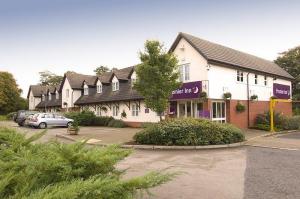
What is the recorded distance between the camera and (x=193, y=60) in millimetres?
26938

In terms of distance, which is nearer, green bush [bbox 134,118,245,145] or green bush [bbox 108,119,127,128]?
green bush [bbox 134,118,245,145]

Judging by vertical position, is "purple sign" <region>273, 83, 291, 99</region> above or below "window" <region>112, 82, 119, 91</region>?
below

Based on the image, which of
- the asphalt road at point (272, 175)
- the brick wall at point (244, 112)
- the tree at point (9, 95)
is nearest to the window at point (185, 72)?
the brick wall at point (244, 112)

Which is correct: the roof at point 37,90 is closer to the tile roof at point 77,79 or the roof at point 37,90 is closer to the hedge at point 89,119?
the tile roof at point 77,79

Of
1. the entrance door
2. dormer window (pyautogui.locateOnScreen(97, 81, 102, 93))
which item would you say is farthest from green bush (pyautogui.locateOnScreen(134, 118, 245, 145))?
dormer window (pyautogui.locateOnScreen(97, 81, 102, 93))

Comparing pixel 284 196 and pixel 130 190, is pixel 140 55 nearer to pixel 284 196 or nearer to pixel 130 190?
pixel 284 196

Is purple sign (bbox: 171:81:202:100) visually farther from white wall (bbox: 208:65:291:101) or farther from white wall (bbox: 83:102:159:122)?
white wall (bbox: 83:102:159:122)

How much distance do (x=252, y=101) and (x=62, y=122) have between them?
1874 centimetres

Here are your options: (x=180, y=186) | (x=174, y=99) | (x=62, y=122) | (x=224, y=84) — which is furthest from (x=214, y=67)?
(x=180, y=186)

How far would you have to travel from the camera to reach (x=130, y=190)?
2629 millimetres

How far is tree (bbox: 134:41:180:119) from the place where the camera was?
2206 cm

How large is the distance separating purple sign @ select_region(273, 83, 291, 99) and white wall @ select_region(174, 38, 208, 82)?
11305 millimetres

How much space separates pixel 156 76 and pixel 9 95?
51.4 meters

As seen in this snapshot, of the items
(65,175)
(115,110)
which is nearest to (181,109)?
(115,110)
